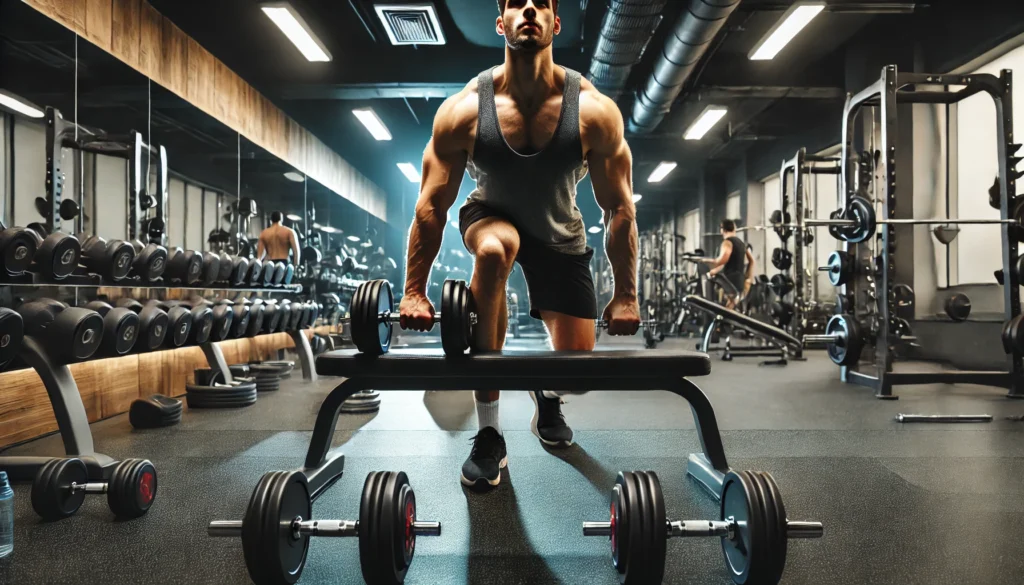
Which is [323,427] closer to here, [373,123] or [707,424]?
[707,424]

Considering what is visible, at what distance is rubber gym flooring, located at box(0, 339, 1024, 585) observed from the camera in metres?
1.10

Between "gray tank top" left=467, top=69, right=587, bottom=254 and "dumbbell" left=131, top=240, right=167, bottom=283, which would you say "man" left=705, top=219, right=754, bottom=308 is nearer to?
"gray tank top" left=467, top=69, right=587, bottom=254

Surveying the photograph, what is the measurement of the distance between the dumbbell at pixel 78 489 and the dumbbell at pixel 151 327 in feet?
2.93

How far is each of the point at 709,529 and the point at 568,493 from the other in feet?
2.02

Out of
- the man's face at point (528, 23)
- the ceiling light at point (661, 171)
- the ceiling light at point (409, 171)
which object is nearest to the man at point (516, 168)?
the man's face at point (528, 23)

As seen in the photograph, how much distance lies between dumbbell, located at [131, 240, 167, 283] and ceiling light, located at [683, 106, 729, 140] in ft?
18.2

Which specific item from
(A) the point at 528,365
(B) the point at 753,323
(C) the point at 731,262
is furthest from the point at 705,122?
(A) the point at 528,365

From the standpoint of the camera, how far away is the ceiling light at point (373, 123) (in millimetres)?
6474

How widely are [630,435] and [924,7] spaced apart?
4.44 metres

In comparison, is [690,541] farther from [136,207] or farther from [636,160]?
[636,160]

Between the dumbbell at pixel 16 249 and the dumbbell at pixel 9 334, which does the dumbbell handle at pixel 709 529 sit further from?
the dumbbell at pixel 16 249

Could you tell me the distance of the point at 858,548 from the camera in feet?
3.88

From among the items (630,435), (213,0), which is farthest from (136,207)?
(630,435)

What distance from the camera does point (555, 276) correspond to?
161 cm
